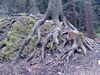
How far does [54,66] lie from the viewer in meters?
5.97

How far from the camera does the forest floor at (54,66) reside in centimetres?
572

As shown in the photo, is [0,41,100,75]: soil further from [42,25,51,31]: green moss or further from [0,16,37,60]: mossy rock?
[42,25,51,31]: green moss

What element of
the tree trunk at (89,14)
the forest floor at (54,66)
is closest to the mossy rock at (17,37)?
the forest floor at (54,66)

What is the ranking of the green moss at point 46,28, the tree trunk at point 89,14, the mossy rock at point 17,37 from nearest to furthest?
the mossy rock at point 17,37 < the green moss at point 46,28 < the tree trunk at point 89,14

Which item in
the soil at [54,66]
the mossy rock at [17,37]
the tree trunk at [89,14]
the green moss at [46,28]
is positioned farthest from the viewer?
the tree trunk at [89,14]

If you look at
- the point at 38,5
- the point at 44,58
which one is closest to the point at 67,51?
the point at 44,58

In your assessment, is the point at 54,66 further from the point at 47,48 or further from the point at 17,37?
the point at 17,37

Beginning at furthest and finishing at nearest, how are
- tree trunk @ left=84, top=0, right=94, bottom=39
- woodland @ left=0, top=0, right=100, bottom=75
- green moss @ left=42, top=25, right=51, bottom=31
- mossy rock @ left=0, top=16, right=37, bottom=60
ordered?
tree trunk @ left=84, top=0, right=94, bottom=39 → green moss @ left=42, top=25, right=51, bottom=31 → mossy rock @ left=0, top=16, right=37, bottom=60 → woodland @ left=0, top=0, right=100, bottom=75

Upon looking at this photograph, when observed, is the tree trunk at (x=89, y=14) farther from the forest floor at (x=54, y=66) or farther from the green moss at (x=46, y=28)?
the forest floor at (x=54, y=66)

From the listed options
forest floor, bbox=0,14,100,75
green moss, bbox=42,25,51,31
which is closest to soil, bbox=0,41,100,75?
forest floor, bbox=0,14,100,75

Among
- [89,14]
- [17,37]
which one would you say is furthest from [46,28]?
[89,14]

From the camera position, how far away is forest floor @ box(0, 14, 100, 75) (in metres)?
5.72

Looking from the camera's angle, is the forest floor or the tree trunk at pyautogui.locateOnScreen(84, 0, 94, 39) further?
the tree trunk at pyautogui.locateOnScreen(84, 0, 94, 39)

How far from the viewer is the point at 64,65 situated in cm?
590
